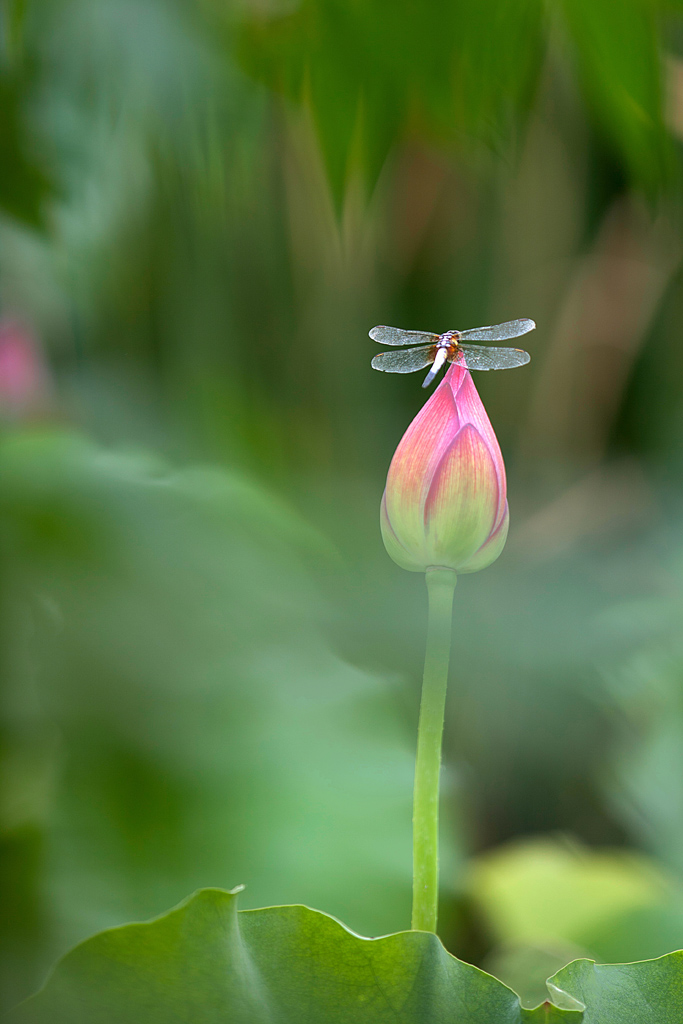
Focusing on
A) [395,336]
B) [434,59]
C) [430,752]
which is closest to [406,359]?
[395,336]

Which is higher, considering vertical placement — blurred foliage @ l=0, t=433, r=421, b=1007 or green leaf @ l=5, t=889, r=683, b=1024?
blurred foliage @ l=0, t=433, r=421, b=1007

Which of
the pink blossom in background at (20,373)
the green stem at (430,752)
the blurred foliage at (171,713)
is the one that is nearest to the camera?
the green stem at (430,752)

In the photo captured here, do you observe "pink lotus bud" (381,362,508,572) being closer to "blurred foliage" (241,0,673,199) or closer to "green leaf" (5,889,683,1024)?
"green leaf" (5,889,683,1024)

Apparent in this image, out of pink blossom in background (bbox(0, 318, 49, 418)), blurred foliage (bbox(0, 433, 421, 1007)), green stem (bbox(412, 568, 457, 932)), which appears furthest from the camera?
pink blossom in background (bbox(0, 318, 49, 418))

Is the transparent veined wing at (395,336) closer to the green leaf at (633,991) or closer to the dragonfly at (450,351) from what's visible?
the dragonfly at (450,351)

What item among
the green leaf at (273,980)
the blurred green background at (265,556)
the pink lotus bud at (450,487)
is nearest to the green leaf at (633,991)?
the green leaf at (273,980)

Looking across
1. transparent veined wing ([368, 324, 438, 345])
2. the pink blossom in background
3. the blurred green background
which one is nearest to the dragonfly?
transparent veined wing ([368, 324, 438, 345])

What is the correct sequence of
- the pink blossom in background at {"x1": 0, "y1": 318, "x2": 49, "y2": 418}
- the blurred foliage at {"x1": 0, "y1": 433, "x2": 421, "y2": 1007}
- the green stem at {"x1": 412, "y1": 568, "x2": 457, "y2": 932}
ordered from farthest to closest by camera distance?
the pink blossom in background at {"x1": 0, "y1": 318, "x2": 49, "y2": 418} < the blurred foliage at {"x1": 0, "y1": 433, "x2": 421, "y2": 1007} < the green stem at {"x1": 412, "y1": 568, "x2": 457, "y2": 932}
